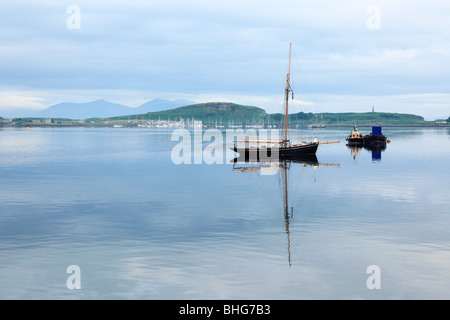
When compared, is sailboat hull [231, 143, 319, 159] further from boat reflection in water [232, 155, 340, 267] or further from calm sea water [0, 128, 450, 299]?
calm sea water [0, 128, 450, 299]

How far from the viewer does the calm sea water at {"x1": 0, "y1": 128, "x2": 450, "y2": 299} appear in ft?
76.7

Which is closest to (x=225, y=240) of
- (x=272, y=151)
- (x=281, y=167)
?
(x=281, y=167)

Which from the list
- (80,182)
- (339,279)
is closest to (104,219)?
(339,279)

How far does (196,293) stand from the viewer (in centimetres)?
2245

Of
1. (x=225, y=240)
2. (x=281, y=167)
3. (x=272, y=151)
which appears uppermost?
(x=272, y=151)

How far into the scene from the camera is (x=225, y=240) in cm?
3216

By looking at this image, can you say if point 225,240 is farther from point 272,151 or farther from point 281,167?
point 272,151

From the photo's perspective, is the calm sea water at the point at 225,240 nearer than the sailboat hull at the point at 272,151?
Yes

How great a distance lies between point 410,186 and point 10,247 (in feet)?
168

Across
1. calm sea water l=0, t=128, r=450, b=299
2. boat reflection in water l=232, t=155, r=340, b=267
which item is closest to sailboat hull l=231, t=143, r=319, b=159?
boat reflection in water l=232, t=155, r=340, b=267

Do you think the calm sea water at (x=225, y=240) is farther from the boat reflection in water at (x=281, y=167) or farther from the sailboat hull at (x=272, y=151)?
the sailboat hull at (x=272, y=151)

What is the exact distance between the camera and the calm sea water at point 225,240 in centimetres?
2338

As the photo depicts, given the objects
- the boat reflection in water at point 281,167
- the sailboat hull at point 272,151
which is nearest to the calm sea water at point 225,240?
the boat reflection in water at point 281,167
